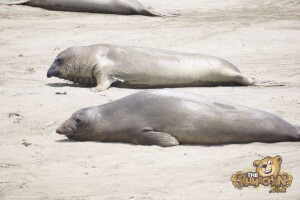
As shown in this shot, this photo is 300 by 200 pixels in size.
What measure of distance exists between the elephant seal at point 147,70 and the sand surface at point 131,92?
207mm

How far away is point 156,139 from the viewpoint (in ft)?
19.6

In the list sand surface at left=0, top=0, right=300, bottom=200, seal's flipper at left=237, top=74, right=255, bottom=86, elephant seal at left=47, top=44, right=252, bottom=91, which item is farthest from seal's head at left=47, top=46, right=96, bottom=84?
seal's flipper at left=237, top=74, right=255, bottom=86

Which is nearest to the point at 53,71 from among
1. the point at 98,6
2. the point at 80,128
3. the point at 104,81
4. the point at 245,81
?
the point at 104,81

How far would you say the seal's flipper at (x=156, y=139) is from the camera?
5945 mm

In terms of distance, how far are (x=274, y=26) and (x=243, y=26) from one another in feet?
1.50

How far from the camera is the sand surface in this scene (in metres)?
4.96

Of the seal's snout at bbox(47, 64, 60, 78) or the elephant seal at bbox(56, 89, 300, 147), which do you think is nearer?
the elephant seal at bbox(56, 89, 300, 147)

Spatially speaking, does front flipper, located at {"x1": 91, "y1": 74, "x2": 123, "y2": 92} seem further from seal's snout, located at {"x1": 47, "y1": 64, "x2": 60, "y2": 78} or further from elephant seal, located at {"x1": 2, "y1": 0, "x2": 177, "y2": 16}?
elephant seal, located at {"x1": 2, "y1": 0, "x2": 177, "y2": 16}

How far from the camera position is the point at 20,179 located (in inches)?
203

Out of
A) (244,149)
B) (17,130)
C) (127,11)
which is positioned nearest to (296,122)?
(244,149)

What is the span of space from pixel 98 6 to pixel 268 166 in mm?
8493

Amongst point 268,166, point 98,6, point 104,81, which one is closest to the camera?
point 268,166

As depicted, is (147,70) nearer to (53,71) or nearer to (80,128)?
(53,71)

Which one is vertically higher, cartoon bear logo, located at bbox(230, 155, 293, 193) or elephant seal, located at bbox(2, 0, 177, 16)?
elephant seal, located at bbox(2, 0, 177, 16)
